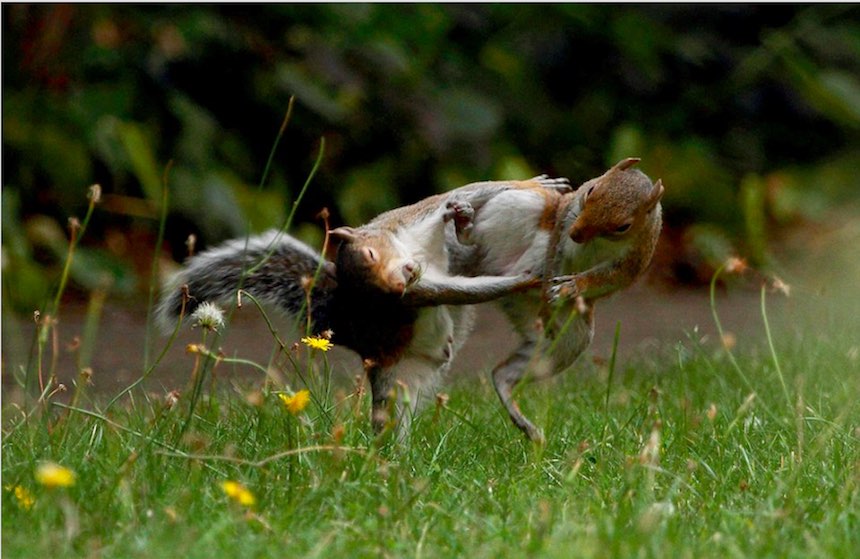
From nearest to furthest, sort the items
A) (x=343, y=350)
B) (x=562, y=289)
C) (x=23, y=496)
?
(x=23, y=496)
(x=562, y=289)
(x=343, y=350)

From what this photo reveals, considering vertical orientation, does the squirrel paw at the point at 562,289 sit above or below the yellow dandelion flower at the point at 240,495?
above

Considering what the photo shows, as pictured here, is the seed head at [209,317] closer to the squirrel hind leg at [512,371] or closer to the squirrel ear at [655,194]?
the squirrel hind leg at [512,371]

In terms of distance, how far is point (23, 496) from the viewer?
2.65m

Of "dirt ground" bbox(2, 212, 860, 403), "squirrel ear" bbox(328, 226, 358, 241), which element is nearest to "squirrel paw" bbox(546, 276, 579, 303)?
"squirrel ear" bbox(328, 226, 358, 241)

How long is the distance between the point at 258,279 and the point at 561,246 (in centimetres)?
82

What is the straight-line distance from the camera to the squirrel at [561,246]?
350cm

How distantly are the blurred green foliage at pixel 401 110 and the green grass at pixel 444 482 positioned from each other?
11.1 ft

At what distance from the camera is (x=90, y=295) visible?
275 inches

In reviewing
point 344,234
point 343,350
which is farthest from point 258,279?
point 343,350

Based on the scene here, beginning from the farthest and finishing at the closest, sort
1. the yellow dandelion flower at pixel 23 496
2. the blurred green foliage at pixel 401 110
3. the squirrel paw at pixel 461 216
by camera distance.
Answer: the blurred green foliage at pixel 401 110 → the squirrel paw at pixel 461 216 → the yellow dandelion flower at pixel 23 496

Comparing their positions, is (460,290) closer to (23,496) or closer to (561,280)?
(561,280)

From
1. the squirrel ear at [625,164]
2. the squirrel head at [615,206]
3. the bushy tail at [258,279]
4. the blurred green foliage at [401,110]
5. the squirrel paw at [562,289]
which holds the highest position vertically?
the squirrel ear at [625,164]

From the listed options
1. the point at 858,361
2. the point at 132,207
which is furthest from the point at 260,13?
the point at 858,361

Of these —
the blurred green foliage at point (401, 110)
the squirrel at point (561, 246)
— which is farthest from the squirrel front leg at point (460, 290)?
the blurred green foliage at point (401, 110)
